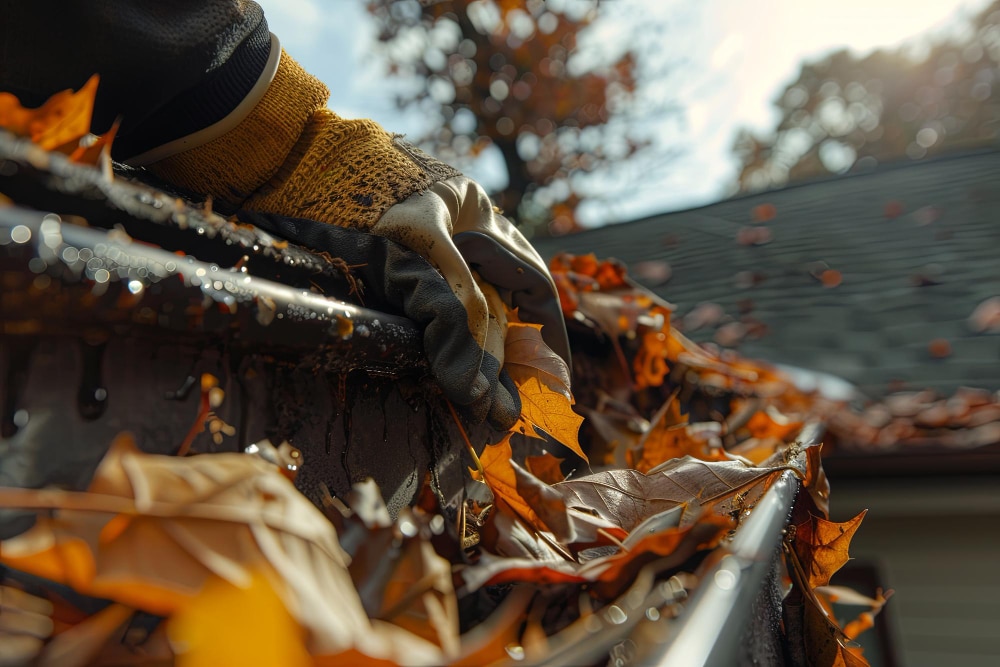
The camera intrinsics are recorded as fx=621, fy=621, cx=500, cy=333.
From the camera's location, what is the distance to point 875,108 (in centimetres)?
2469

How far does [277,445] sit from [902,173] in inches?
316

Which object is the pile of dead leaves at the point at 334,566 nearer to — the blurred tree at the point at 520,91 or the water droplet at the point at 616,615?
the water droplet at the point at 616,615

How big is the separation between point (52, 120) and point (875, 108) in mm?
29848

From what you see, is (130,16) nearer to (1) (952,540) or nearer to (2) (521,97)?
(1) (952,540)

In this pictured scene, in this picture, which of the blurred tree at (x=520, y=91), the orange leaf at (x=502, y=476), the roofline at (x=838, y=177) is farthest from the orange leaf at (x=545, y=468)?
the blurred tree at (x=520, y=91)

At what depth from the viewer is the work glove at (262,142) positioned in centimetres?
79

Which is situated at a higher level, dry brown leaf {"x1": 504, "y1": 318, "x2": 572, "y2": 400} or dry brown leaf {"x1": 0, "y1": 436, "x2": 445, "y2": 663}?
dry brown leaf {"x1": 0, "y1": 436, "x2": 445, "y2": 663}

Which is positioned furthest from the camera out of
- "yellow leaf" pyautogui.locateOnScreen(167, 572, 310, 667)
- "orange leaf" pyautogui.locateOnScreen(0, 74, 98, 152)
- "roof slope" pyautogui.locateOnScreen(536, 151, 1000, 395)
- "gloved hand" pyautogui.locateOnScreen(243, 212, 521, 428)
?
"roof slope" pyautogui.locateOnScreen(536, 151, 1000, 395)

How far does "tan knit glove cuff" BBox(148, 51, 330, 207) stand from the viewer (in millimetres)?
961

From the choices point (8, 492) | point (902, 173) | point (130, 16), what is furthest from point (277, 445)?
point (902, 173)

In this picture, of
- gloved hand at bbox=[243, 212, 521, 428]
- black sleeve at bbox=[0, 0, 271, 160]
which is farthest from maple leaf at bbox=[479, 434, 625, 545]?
black sleeve at bbox=[0, 0, 271, 160]

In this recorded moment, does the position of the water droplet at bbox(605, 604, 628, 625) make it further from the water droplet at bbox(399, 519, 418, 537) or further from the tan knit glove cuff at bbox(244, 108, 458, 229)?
the tan knit glove cuff at bbox(244, 108, 458, 229)

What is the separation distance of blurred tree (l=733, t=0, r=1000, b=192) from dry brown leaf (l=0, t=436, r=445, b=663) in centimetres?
2531

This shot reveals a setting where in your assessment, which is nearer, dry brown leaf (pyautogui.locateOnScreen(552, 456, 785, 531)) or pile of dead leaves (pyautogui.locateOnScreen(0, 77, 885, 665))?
pile of dead leaves (pyautogui.locateOnScreen(0, 77, 885, 665))
